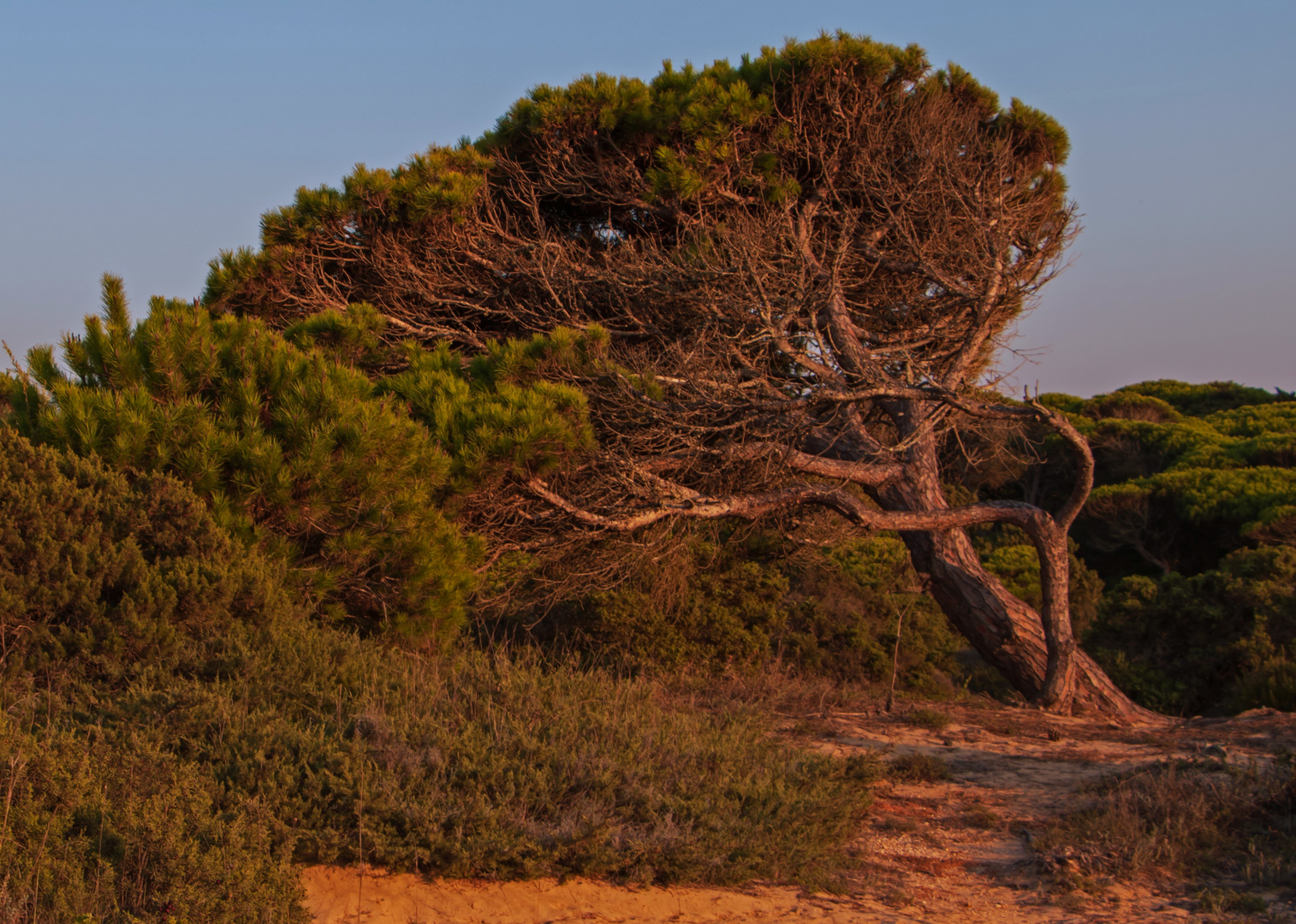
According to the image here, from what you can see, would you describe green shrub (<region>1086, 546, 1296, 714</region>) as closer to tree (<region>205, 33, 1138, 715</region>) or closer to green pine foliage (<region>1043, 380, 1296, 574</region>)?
tree (<region>205, 33, 1138, 715</region>)

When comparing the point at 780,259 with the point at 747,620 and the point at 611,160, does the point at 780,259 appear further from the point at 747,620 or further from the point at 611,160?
the point at 747,620

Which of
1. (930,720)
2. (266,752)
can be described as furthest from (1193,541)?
(266,752)

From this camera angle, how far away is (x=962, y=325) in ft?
32.5

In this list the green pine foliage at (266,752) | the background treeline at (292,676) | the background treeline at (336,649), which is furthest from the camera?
the background treeline at (336,649)

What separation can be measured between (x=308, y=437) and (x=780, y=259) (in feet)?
16.0

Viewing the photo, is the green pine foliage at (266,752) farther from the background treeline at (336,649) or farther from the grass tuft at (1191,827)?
the grass tuft at (1191,827)

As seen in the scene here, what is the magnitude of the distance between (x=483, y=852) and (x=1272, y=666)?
9.46 m

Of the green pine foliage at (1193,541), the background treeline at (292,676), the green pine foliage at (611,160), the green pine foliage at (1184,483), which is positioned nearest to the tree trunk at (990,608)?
the green pine foliage at (1193,541)

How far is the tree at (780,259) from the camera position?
8734 millimetres

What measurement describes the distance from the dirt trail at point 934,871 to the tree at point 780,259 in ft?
6.58

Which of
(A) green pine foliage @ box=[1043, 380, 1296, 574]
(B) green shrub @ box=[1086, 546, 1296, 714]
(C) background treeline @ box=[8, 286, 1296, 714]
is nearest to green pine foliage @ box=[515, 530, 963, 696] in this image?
(C) background treeline @ box=[8, 286, 1296, 714]

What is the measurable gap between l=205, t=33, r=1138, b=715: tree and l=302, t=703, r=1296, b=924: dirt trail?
2.00m

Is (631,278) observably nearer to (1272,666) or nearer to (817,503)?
(817,503)

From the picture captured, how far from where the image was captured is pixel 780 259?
362 inches
